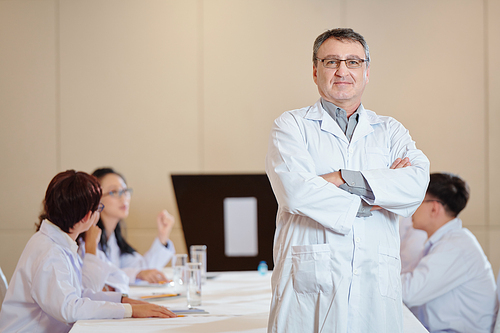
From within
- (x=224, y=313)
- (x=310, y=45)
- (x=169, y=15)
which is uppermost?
(x=169, y=15)

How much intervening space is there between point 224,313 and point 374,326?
2.00 ft

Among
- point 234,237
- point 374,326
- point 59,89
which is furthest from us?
point 59,89

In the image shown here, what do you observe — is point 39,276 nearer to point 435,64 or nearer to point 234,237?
point 234,237

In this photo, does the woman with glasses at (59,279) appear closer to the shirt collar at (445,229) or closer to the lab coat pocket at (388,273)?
the lab coat pocket at (388,273)

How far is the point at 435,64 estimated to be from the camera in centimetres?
423

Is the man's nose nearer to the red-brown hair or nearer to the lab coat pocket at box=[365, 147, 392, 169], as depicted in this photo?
the lab coat pocket at box=[365, 147, 392, 169]

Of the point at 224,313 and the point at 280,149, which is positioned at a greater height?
the point at 280,149

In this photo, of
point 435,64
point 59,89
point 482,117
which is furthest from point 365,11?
point 59,89

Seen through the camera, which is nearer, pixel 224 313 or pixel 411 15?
pixel 224 313

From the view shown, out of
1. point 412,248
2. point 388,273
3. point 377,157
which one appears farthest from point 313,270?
point 412,248

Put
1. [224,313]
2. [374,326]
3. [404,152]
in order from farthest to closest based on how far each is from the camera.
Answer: [224,313] < [404,152] < [374,326]

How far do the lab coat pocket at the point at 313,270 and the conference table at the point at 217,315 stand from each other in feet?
0.94

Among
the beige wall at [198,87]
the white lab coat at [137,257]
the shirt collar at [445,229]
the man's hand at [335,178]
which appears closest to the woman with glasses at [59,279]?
the man's hand at [335,178]

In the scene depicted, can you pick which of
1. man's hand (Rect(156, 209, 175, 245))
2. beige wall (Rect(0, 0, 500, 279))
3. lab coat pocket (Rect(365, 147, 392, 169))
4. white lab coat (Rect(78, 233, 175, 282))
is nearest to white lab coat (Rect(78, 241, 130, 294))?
white lab coat (Rect(78, 233, 175, 282))
